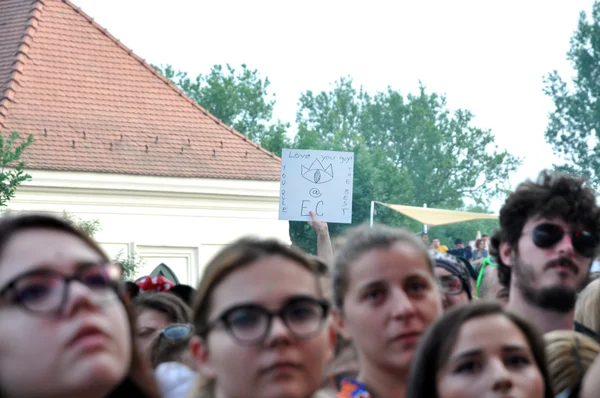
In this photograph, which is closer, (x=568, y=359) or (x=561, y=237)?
(x=568, y=359)

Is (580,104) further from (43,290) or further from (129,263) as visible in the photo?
(43,290)

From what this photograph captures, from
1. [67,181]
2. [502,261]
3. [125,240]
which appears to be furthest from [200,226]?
[502,261]

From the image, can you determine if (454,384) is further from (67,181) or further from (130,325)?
(67,181)

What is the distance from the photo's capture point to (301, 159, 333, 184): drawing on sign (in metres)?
11.7

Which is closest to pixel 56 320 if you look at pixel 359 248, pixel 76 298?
pixel 76 298

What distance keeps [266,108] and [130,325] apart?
77.8 m

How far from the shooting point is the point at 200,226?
41.1m

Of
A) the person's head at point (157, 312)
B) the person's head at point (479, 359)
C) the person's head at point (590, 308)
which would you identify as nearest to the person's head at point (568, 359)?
the person's head at point (479, 359)

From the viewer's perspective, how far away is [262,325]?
307 centimetres

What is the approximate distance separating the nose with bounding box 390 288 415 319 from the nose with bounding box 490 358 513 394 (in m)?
0.55

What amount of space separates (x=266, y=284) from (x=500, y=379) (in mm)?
687

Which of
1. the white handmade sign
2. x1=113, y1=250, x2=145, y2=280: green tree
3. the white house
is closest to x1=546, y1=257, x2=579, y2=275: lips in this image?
the white handmade sign

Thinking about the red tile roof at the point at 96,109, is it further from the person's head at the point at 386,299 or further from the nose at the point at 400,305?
the nose at the point at 400,305

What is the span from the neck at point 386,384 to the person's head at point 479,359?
0.41 m
